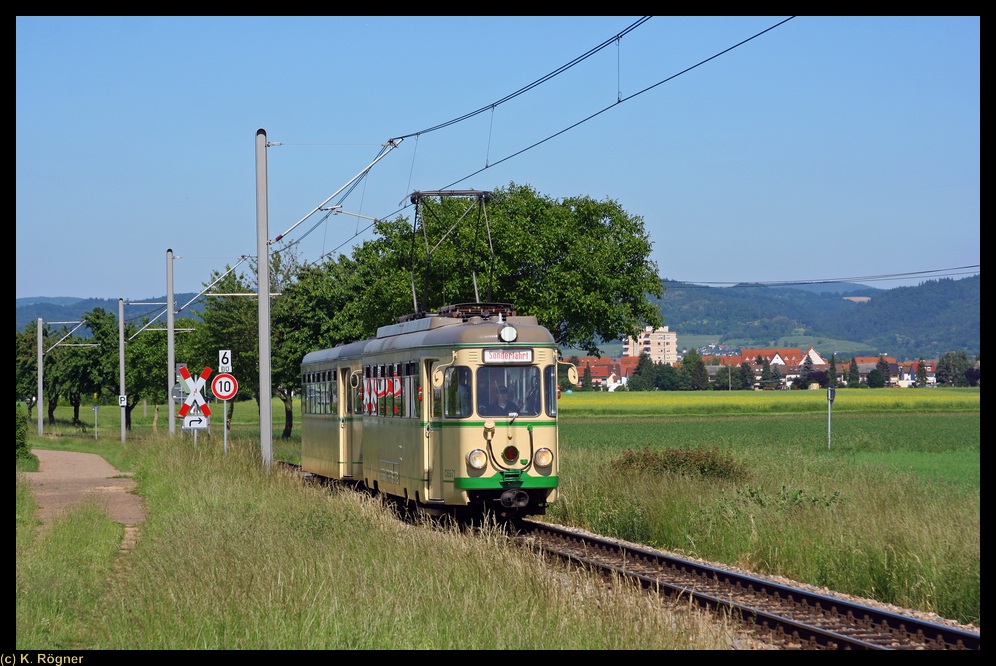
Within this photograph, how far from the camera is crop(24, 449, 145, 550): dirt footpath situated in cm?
2186

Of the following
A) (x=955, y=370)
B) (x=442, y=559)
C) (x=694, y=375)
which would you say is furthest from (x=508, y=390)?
(x=694, y=375)

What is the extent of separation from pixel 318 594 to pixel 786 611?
4.63 metres

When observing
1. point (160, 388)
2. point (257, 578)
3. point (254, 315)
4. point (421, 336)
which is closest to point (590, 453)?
point (421, 336)

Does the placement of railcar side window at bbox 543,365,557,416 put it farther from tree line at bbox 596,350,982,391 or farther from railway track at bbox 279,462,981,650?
tree line at bbox 596,350,982,391

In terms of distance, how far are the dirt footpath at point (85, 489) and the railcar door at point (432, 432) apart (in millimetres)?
4373

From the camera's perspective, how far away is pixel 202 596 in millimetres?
10234

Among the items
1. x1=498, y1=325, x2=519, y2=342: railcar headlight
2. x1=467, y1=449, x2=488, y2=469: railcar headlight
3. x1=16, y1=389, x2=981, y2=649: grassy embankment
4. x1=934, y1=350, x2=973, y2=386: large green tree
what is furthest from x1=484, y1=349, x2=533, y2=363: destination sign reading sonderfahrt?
x1=934, y1=350, x2=973, y2=386: large green tree

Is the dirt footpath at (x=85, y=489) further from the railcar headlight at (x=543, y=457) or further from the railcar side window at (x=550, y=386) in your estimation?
the railcar side window at (x=550, y=386)

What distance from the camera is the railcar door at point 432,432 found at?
17.9 metres

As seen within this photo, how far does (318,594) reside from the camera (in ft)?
33.1

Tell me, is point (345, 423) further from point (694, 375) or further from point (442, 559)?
point (694, 375)

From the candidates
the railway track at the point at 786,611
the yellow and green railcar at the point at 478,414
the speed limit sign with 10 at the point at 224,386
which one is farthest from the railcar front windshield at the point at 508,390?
the speed limit sign with 10 at the point at 224,386

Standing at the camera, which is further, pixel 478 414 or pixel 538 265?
pixel 538 265
